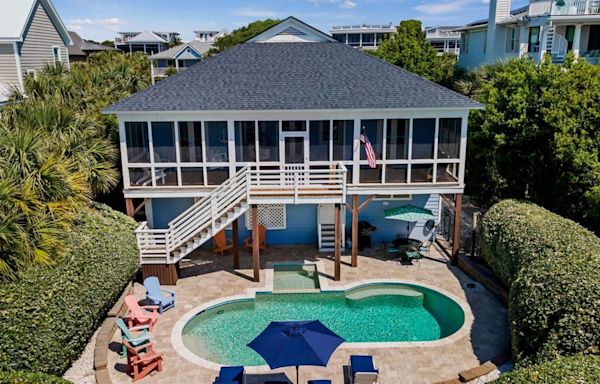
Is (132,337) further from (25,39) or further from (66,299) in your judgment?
(25,39)

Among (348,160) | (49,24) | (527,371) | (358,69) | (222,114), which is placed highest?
(49,24)

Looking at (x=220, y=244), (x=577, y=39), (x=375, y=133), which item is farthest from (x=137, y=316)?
(x=577, y=39)

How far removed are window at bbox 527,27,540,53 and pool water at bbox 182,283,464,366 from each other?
25051 mm

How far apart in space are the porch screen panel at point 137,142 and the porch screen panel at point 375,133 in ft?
26.2

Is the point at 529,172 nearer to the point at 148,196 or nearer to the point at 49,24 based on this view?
the point at 148,196

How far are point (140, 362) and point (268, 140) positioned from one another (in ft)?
30.3

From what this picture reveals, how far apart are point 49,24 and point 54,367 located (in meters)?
29.1

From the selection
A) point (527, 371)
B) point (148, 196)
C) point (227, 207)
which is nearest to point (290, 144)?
point (227, 207)

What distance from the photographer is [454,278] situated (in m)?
17.3

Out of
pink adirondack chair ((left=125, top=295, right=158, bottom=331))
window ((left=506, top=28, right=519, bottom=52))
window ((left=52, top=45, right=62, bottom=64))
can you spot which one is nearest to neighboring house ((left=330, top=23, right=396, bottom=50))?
window ((left=506, top=28, right=519, bottom=52))

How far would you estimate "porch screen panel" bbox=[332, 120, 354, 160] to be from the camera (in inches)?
709

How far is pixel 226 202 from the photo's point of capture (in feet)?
54.7

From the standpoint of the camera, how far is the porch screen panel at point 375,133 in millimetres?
18156

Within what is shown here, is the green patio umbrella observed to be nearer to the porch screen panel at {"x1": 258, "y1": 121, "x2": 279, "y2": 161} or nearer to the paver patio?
the paver patio
